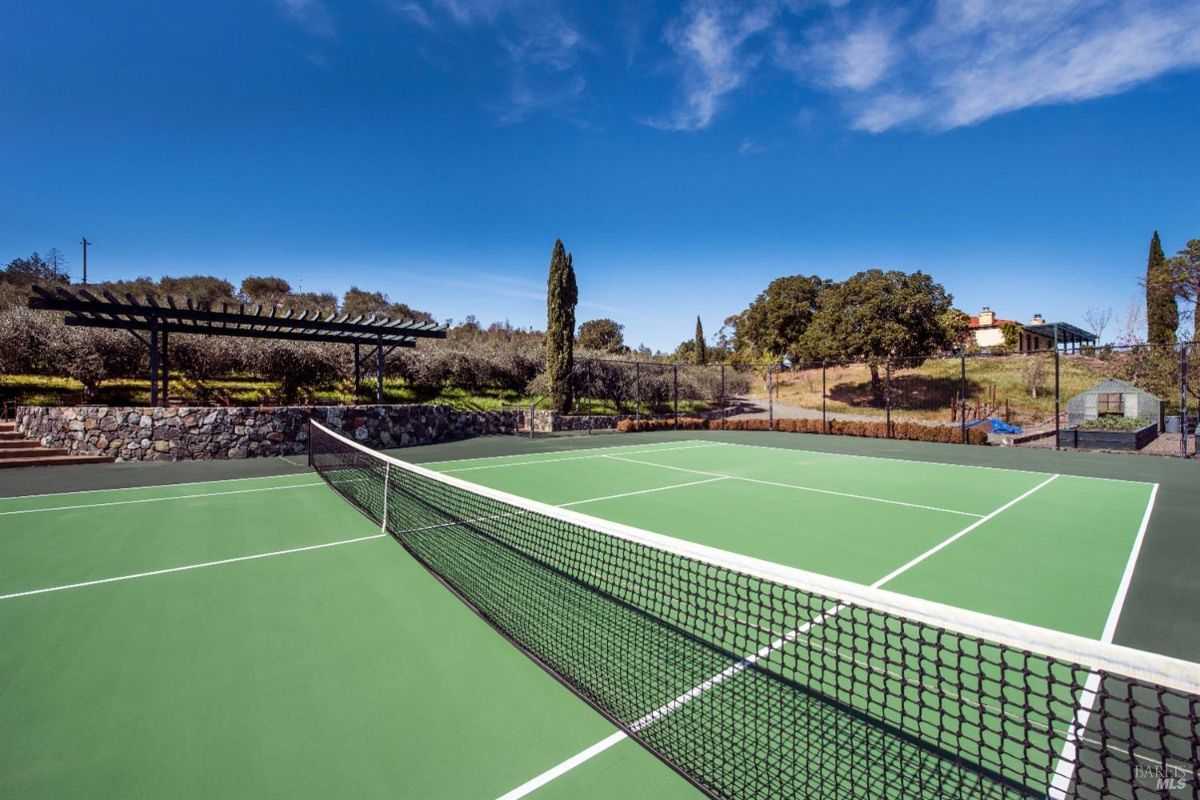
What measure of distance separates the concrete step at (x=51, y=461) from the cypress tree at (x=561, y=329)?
13.7 meters

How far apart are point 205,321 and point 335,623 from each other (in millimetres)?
13318

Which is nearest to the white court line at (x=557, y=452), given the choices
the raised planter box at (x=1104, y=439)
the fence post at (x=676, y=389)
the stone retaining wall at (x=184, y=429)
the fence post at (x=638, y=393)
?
the stone retaining wall at (x=184, y=429)

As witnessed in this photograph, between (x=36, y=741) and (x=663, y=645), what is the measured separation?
3390mm

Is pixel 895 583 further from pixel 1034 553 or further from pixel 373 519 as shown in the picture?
pixel 373 519

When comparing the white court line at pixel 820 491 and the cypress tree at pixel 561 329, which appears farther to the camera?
the cypress tree at pixel 561 329

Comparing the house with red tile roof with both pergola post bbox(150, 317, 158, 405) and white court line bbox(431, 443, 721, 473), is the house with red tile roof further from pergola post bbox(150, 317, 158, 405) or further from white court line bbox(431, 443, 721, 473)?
pergola post bbox(150, 317, 158, 405)

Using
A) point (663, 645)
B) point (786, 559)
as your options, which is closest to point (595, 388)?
point (786, 559)

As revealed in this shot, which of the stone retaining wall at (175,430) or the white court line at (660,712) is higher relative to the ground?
the stone retaining wall at (175,430)

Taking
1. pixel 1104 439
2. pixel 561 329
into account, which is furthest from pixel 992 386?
pixel 561 329

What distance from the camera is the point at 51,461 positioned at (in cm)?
1151

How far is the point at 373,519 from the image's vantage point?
710cm

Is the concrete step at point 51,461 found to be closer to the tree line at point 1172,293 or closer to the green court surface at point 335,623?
the green court surface at point 335,623

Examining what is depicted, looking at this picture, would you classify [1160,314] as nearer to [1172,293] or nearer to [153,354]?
[1172,293]

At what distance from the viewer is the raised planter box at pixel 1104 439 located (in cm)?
1574
